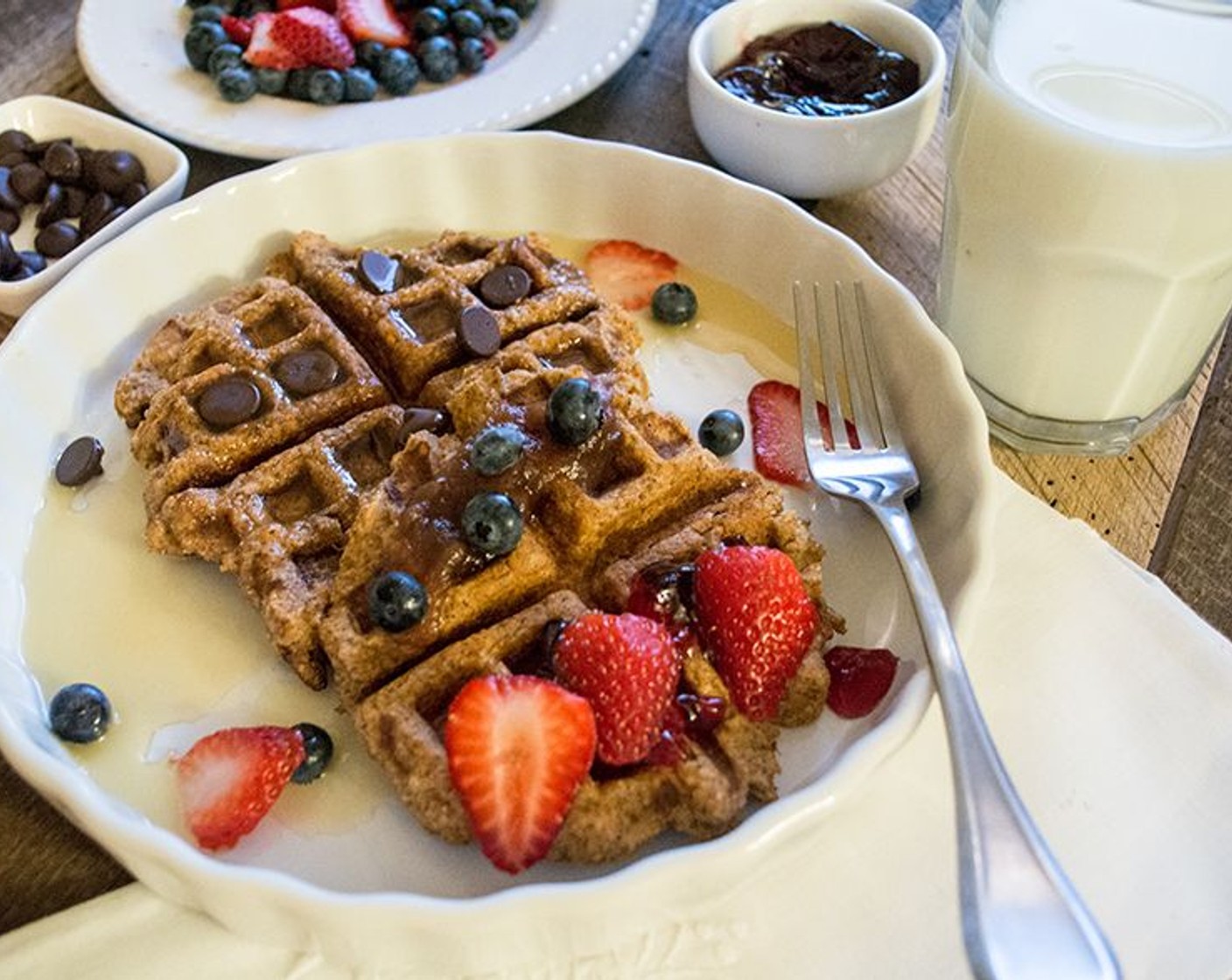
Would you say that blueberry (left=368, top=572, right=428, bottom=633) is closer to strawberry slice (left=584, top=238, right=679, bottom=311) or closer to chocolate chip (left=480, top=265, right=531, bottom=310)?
chocolate chip (left=480, top=265, right=531, bottom=310)

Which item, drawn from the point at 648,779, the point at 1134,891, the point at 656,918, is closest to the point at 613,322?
the point at 648,779

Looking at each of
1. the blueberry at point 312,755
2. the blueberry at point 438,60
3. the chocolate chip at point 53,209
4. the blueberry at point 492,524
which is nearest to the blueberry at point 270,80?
the blueberry at point 438,60

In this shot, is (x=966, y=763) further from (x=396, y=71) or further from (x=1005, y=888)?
(x=396, y=71)

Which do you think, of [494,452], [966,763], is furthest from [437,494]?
[966,763]

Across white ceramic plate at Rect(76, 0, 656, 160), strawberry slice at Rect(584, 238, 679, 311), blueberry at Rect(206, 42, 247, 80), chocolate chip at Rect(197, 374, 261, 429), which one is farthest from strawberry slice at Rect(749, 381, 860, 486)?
blueberry at Rect(206, 42, 247, 80)

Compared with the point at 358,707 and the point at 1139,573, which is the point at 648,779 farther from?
the point at 1139,573

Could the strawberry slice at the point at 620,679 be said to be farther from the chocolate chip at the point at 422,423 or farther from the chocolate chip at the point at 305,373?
the chocolate chip at the point at 305,373
